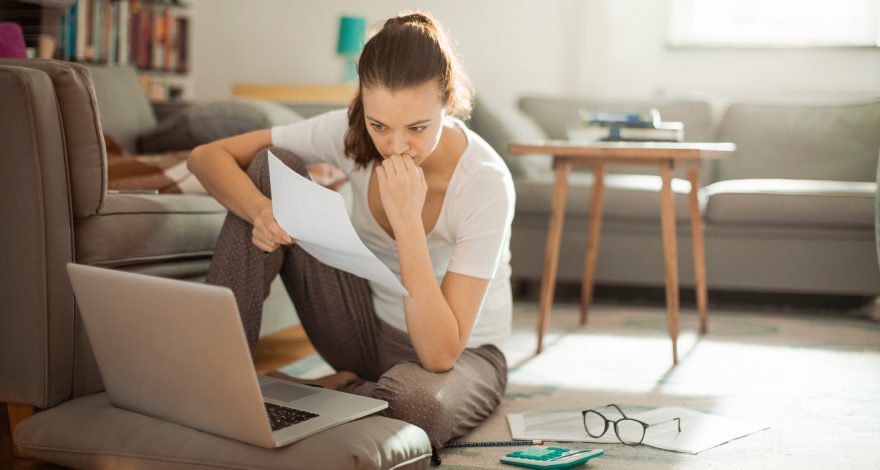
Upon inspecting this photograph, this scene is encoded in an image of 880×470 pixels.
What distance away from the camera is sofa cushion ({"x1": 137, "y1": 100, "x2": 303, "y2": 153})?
2.55 metres

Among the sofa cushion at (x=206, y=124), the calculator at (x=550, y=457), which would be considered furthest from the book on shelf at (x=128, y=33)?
the calculator at (x=550, y=457)

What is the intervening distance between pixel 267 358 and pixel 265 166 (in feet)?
2.67

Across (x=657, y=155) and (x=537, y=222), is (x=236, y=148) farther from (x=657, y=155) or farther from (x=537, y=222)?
(x=537, y=222)

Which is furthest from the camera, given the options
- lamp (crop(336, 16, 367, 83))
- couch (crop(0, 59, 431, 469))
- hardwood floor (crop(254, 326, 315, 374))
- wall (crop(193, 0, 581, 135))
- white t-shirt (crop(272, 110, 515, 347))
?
wall (crop(193, 0, 581, 135))

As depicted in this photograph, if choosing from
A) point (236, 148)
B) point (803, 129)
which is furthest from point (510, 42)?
point (236, 148)

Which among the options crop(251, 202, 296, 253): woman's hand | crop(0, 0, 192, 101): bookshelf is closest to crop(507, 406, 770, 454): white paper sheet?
crop(251, 202, 296, 253): woman's hand

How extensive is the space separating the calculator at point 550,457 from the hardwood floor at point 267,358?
2.25 ft

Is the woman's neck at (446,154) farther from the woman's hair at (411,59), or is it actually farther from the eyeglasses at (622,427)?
the eyeglasses at (622,427)

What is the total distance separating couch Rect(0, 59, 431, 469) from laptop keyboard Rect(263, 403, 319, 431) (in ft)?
0.22

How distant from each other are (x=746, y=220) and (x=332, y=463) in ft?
7.26

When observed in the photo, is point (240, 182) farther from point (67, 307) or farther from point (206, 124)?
point (206, 124)

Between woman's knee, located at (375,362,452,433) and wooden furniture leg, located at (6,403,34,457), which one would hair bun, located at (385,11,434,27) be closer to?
woman's knee, located at (375,362,452,433)

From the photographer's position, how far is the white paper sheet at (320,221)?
127cm

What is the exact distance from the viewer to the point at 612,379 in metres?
2.12
